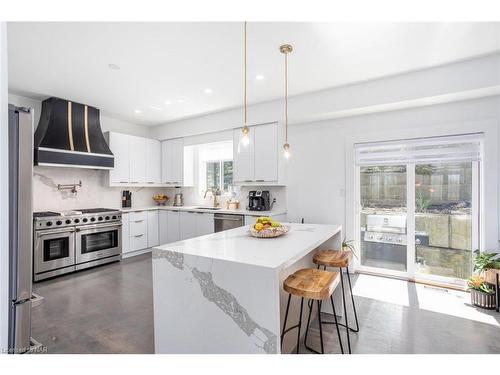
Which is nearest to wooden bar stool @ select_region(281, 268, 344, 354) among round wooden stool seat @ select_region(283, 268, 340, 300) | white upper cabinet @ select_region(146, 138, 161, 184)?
round wooden stool seat @ select_region(283, 268, 340, 300)

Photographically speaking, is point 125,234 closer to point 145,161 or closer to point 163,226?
point 163,226

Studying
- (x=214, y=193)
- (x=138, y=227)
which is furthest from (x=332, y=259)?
(x=138, y=227)

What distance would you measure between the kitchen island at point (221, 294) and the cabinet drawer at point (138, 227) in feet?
11.0

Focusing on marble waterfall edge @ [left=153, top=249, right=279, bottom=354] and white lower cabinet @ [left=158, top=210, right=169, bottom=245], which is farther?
white lower cabinet @ [left=158, top=210, right=169, bottom=245]

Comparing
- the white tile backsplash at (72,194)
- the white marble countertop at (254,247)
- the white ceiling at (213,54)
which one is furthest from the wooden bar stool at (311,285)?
the white tile backsplash at (72,194)

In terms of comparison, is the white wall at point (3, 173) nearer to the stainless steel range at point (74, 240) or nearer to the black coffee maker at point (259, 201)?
the stainless steel range at point (74, 240)

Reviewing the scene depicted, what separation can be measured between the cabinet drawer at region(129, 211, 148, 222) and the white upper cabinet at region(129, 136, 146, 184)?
24.5 inches

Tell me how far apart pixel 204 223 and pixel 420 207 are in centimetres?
339

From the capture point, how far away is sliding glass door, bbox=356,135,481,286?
325cm

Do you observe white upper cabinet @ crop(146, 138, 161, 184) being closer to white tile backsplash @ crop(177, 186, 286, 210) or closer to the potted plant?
white tile backsplash @ crop(177, 186, 286, 210)

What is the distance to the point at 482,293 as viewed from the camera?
2.73 m

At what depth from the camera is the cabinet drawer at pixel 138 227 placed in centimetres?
480
